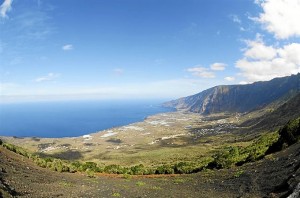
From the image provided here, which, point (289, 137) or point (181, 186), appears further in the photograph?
point (289, 137)

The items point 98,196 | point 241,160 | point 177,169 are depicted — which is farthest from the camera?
point 177,169

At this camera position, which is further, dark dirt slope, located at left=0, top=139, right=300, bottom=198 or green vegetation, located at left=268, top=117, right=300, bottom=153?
green vegetation, located at left=268, top=117, right=300, bottom=153

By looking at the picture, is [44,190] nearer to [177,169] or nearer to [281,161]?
[281,161]

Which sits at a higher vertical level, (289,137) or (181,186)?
(289,137)

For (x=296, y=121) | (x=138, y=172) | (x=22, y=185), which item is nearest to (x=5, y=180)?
(x=22, y=185)

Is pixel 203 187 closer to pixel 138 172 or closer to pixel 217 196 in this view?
pixel 217 196

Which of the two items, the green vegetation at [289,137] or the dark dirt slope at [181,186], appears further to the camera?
the green vegetation at [289,137]

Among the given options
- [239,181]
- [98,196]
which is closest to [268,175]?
[239,181]

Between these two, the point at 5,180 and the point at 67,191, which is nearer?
the point at 5,180

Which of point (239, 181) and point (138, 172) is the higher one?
point (239, 181)

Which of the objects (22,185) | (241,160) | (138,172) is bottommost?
(138,172)

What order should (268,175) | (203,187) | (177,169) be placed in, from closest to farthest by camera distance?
(268,175) → (203,187) → (177,169)
